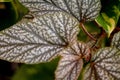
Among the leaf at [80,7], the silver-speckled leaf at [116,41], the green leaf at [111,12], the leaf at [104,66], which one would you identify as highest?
the leaf at [80,7]

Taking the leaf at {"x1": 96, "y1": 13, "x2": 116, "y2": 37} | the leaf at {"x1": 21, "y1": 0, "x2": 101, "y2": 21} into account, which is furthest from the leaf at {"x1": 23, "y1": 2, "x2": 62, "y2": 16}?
the leaf at {"x1": 96, "y1": 13, "x2": 116, "y2": 37}

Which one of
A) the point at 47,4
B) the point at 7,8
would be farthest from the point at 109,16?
the point at 7,8

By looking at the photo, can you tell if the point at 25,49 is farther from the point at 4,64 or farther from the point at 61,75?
the point at 4,64

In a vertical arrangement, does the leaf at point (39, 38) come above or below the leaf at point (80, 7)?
below

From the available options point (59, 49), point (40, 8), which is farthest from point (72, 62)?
point (40, 8)

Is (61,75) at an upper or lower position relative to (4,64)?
upper

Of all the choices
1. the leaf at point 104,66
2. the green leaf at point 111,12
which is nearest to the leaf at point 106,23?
the green leaf at point 111,12

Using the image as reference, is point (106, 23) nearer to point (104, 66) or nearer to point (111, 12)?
point (111, 12)

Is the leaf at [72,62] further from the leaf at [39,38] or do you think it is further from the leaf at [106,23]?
the leaf at [106,23]
